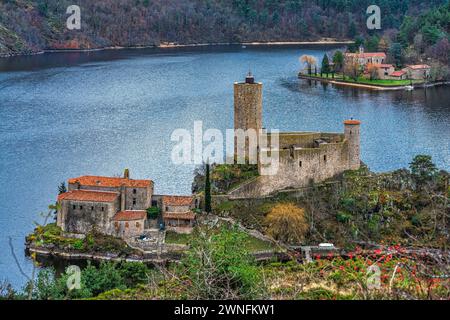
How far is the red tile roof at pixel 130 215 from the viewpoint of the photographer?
84.2 ft

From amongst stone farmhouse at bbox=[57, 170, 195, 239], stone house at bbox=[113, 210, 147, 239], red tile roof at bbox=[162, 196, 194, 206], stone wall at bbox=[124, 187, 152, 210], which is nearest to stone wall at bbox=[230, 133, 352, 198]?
red tile roof at bbox=[162, 196, 194, 206]

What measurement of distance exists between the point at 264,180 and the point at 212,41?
8927cm

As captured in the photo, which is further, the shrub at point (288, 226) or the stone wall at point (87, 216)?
the stone wall at point (87, 216)

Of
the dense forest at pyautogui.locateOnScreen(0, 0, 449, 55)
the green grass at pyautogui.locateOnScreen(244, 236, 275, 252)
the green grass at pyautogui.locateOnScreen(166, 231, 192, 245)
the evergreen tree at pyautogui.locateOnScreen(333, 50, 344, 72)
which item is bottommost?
the green grass at pyautogui.locateOnScreen(244, 236, 275, 252)

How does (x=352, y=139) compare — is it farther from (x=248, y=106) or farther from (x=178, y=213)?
(x=178, y=213)

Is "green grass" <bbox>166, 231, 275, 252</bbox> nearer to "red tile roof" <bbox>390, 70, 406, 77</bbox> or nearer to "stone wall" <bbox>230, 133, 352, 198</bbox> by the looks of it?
"stone wall" <bbox>230, 133, 352, 198</bbox>

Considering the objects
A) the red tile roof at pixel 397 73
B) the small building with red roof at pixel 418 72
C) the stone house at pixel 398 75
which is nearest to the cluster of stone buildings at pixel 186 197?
the stone house at pixel 398 75

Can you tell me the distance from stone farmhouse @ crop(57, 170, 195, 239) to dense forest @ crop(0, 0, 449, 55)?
7829 cm

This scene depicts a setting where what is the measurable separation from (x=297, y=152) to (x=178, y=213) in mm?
4589

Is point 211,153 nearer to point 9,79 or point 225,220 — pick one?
point 225,220

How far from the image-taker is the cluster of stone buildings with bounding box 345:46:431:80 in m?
66.5

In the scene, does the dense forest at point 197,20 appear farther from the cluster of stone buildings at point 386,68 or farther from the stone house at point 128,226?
the stone house at point 128,226

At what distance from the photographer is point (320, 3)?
118 metres
